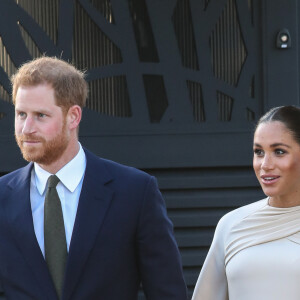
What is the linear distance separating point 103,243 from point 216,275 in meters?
0.55

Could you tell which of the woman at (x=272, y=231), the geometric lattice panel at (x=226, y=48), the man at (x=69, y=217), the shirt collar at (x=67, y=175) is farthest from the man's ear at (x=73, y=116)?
the geometric lattice panel at (x=226, y=48)

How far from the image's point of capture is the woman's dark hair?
3.89 metres

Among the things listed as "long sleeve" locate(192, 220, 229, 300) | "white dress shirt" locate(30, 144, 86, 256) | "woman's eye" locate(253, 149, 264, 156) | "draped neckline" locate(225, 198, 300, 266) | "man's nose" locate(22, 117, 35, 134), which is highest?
"man's nose" locate(22, 117, 35, 134)

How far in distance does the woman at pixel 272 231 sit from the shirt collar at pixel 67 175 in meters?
0.71

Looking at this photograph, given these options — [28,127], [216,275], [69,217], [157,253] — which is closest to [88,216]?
[69,217]

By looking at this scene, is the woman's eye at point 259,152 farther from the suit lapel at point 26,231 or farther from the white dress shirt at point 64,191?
the suit lapel at point 26,231

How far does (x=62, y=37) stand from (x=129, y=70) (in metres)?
0.55

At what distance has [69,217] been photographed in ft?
12.8

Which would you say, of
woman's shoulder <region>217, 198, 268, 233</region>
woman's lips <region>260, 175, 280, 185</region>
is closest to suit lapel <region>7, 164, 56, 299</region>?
woman's shoulder <region>217, 198, 268, 233</region>

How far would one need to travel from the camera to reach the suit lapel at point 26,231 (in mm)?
3779

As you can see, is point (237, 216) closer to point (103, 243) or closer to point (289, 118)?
point (289, 118)

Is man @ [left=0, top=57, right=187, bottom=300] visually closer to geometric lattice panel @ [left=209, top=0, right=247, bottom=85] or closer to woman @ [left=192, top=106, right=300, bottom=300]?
woman @ [left=192, top=106, right=300, bottom=300]

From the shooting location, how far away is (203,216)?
679cm

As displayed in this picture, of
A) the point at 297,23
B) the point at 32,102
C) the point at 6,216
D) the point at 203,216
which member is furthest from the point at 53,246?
the point at 297,23
